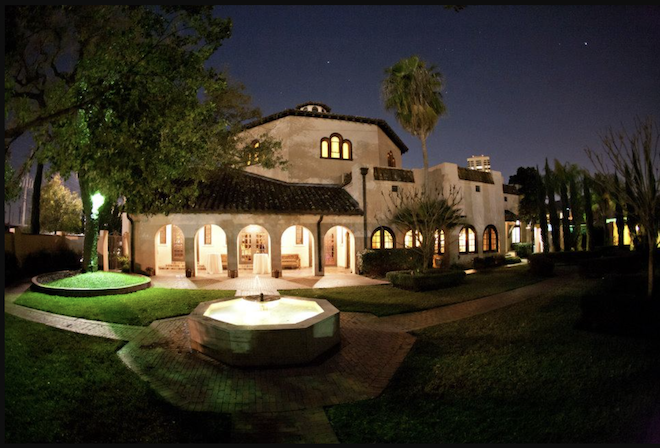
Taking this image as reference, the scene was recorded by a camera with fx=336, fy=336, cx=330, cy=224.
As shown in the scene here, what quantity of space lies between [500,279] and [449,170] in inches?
288

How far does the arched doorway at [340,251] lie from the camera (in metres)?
19.6

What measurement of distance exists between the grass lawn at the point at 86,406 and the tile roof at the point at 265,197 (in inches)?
449

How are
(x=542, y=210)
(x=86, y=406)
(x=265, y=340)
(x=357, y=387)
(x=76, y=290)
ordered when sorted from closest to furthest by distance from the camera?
(x=86, y=406) < (x=357, y=387) < (x=265, y=340) < (x=76, y=290) < (x=542, y=210)

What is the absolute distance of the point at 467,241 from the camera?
2123 centimetres

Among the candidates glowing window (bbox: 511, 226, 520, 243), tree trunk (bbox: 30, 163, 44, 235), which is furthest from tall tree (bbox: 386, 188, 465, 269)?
tree trunk (bbox: 30, 163, 44, 235)

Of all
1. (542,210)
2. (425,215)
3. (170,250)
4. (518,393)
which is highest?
(542,210)

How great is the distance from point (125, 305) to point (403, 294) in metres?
9.66

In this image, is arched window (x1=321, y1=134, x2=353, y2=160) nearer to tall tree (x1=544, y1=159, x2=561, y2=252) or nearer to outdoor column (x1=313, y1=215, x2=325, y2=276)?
outdoor column (x1=313, y1=215, x2=325, y2=276)

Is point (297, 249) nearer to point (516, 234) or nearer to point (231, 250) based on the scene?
point (231, 250)

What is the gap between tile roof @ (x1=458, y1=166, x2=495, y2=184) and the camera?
2081 cm

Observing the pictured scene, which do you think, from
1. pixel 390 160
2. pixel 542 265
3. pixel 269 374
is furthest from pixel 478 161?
pixel 269 374

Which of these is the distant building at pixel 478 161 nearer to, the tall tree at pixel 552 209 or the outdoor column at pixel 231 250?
the tall tree at pixel 552 209

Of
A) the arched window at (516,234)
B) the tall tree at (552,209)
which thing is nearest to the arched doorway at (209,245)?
the tall tree at (552,209)

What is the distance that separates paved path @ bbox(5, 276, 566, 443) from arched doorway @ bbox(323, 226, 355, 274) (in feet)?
32.4
